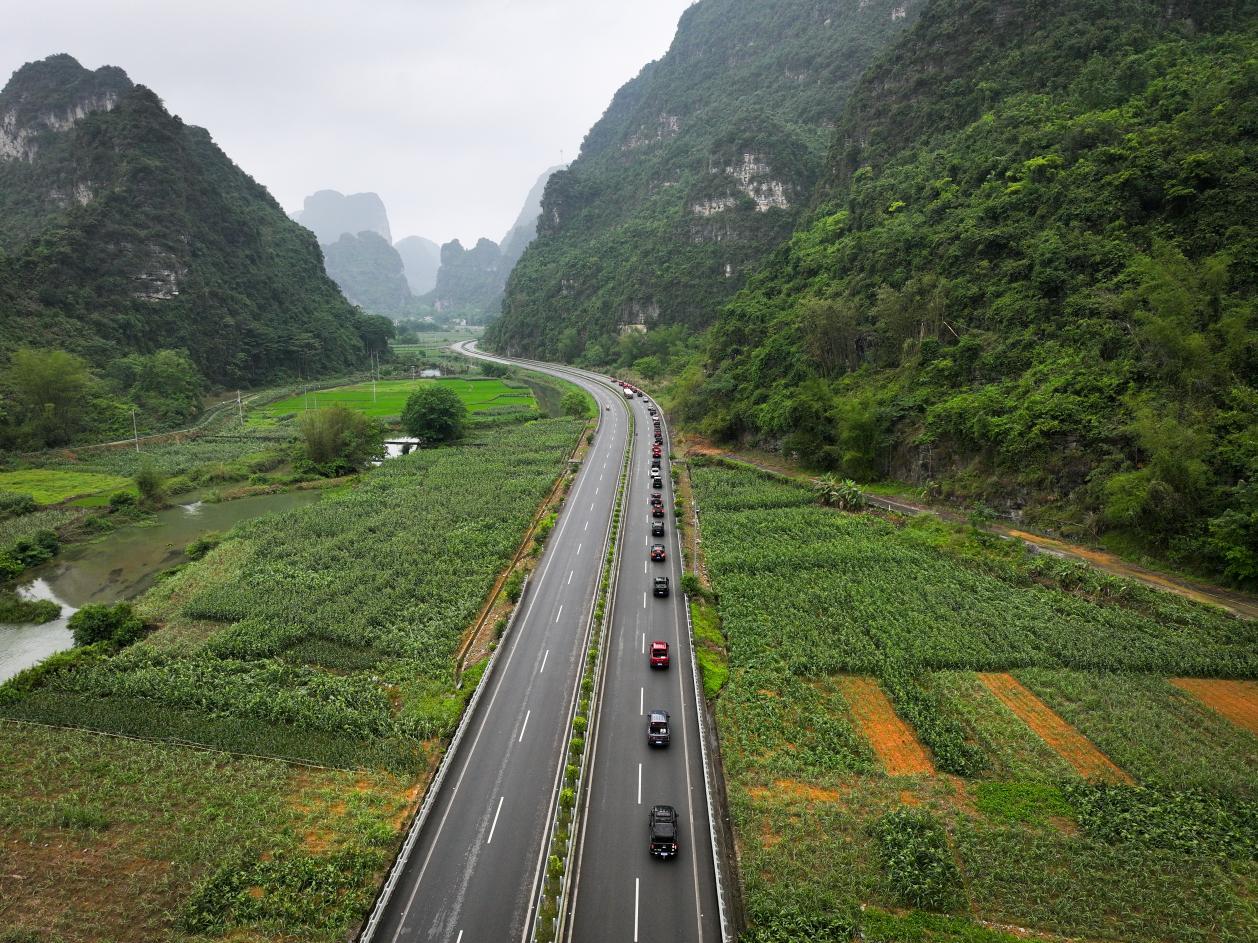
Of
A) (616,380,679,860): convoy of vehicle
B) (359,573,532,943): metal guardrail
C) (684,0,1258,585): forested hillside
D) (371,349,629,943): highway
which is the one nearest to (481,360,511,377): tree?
(684,0,1258,585): forested hillside

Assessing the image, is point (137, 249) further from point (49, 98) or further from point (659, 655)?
point (659, 655)

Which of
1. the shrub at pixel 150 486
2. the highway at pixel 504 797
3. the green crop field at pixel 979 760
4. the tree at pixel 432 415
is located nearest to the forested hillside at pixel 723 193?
the tree at pixel 432 415

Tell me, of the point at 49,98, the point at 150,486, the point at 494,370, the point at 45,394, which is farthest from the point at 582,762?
the point at 49,98

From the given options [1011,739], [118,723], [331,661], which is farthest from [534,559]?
[1011,739]

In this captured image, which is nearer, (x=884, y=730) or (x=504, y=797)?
(x=504, y=797)

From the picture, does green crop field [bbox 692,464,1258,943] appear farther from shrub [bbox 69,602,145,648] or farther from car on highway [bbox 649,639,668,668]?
shrub [bbox 69,602,145,648]

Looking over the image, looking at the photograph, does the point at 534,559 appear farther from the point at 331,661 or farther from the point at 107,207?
the point at 107,207
